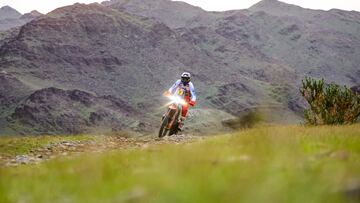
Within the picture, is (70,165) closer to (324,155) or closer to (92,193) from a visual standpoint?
(92,193)

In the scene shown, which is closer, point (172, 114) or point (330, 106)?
point (172, 114)

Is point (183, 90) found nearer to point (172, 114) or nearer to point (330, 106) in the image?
point (172, 114)

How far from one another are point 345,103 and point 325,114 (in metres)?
1.10

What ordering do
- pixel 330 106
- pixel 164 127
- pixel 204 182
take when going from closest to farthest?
pixel 204 182 → pixel 164 127 → pixel 330 106

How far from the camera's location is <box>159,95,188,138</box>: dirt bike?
73.5 ft

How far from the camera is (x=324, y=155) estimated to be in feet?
21.8

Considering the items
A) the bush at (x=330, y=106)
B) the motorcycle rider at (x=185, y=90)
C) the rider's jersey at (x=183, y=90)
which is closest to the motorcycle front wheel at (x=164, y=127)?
the motorcycle rider at (x=185, y=90)

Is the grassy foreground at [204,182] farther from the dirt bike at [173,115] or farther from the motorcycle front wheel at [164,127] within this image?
the motorcycle front wheel at [164,127]

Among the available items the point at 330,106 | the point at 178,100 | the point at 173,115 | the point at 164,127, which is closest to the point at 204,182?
the point at 178,100

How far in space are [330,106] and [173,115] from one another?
730 centimetres

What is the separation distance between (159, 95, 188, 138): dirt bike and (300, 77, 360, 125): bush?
620cm

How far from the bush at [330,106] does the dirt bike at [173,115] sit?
620 cm

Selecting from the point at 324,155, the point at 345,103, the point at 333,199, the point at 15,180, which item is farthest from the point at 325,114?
the point at 333,199

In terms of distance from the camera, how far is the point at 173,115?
22875 millimetres
